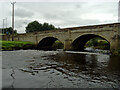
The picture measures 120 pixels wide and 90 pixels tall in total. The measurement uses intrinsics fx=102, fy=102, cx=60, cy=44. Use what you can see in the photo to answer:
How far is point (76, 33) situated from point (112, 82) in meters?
19.8

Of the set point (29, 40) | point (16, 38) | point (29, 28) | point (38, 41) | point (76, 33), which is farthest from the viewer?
point (29, 28)

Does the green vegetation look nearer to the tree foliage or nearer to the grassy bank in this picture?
the grassy bank

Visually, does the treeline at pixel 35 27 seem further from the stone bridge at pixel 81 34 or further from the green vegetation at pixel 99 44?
the green vegetation at pixel 99 44

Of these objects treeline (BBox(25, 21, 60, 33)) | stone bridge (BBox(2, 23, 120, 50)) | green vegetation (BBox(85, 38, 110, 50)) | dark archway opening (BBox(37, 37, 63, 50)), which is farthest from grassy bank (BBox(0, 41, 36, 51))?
treeline (BBox(25, 21, 60, 33))

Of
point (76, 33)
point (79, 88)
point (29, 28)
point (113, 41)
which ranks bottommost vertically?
point (79, 88)

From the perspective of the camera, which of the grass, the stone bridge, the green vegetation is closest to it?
the stone bridge

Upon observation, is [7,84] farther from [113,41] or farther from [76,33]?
[76,33]

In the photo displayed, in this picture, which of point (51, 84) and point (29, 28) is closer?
point (51, 84)

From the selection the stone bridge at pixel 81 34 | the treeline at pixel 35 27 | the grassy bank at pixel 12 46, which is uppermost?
the treeline at pixel 35 27

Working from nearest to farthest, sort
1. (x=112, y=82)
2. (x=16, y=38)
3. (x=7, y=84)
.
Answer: (x=7, y=84)
(x=112, y=82)
(x=16, y=38)

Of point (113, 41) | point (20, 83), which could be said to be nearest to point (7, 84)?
point (20, 83)

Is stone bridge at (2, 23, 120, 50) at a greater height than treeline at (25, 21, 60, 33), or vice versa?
treeline at (25, 21, 60, 33)

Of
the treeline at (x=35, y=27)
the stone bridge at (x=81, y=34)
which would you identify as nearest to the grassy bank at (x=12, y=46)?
the stone bridge at (x=81, y=34)

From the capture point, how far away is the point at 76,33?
2497cm
